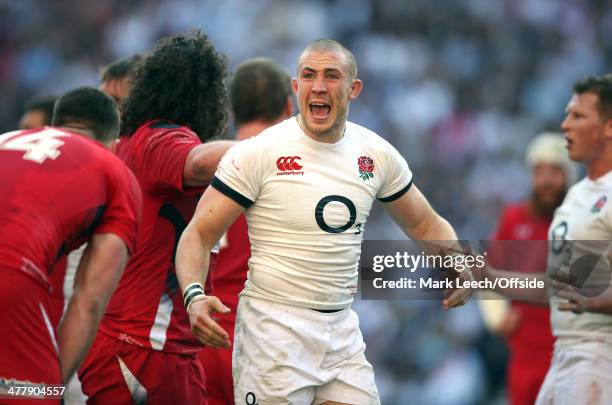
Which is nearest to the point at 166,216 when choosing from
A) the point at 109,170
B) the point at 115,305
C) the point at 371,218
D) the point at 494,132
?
the point at 115,305

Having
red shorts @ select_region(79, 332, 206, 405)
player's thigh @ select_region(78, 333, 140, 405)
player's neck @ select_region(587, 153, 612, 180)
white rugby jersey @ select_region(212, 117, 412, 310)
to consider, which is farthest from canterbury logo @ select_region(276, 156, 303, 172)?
player's neck @ select_region(587, 153, 612, 180)

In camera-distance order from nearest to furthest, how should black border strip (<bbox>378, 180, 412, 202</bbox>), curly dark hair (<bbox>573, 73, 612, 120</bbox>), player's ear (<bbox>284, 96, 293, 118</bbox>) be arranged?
black border strip (<bbox>378, 180, 412, 202</bbox>) < player's ear (<bbox>284, 96, 293, 118</bbox>) < curly dark hair (<bbox>573, 73, 612, 120</bbox>)

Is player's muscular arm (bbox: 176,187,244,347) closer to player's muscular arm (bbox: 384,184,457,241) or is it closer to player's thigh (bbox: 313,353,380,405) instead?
player's thigh (bbox: 313,353,380,405)

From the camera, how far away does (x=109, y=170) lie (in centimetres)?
466

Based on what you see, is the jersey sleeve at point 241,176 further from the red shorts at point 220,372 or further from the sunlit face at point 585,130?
the sunlit face at point 585,130

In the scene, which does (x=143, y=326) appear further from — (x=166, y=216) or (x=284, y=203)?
(x=284, y=203)

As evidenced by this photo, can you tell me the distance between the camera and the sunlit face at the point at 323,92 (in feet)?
18.8

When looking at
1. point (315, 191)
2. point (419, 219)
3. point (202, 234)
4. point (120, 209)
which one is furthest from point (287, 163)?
point (120, 209)

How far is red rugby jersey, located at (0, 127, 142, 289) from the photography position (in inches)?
175

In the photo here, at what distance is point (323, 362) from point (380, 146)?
1.16m

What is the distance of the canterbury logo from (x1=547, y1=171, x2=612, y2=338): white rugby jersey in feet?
7.25

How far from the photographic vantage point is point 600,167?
7.58 metres

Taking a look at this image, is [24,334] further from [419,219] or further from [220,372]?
[220,372]

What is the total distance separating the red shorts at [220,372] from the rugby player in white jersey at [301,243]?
3.84 feet
